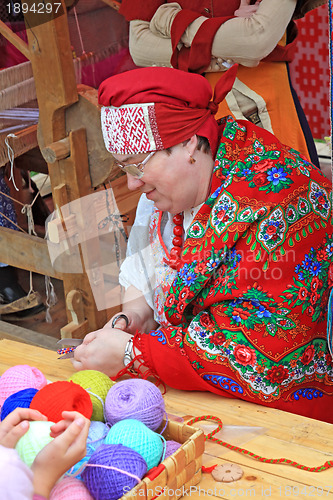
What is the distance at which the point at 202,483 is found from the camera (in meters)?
1.28

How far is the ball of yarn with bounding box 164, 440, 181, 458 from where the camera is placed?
1273mm

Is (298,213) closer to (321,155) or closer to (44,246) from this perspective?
(44,246)

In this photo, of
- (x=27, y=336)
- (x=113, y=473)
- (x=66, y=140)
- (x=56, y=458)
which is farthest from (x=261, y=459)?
(x=27, y=336)

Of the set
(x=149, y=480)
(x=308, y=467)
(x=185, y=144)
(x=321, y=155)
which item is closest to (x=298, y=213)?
(x=185, y=144)

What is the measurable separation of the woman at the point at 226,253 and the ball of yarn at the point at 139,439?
1.14 ft

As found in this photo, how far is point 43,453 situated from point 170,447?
1.08ft

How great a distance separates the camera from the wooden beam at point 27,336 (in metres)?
3.20

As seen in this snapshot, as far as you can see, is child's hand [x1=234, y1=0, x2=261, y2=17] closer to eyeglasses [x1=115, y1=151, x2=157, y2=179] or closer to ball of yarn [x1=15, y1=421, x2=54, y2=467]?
eyeglasses [x1=115, y1=151, x2=157, y2=179]

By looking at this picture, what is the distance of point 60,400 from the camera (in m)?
1.21

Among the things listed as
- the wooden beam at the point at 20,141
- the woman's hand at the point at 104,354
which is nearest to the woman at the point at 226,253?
the woman's hand at the point at 104,354

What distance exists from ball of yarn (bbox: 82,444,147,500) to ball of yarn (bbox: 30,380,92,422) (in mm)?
100

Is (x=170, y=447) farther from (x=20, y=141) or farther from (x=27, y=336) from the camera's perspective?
(x=27, y=336)

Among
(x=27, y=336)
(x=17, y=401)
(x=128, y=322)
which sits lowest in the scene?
(x=27, y=336)

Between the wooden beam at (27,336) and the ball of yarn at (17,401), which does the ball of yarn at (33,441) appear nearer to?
the ball of yarn at (17,401)
